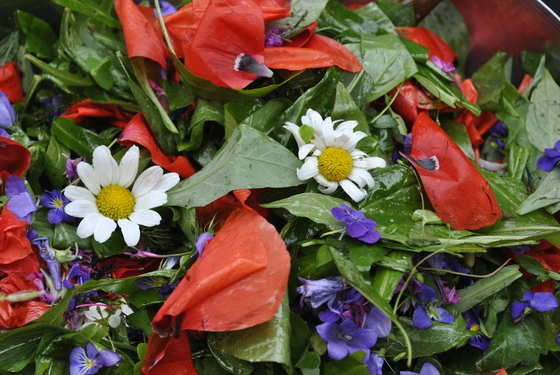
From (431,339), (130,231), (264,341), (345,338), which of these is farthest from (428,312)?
(130,231)

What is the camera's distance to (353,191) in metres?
0.71

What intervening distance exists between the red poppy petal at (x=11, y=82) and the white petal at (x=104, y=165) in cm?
34

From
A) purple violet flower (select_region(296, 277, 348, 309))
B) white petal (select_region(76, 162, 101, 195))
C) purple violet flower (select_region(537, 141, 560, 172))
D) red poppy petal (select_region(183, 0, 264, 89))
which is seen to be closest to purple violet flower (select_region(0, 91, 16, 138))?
white petal (select_region(76, 162, 101, 195))

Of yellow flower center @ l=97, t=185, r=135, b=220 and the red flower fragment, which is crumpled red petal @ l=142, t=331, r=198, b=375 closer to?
yellow flower center @ l=97, t=185, r=135, b=220

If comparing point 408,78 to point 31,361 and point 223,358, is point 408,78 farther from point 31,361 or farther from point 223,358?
point 31,361

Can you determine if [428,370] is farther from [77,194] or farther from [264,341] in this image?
[77,194]

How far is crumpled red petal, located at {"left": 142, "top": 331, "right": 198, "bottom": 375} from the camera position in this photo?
666 mm

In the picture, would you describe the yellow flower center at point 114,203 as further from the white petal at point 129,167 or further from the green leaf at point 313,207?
the green leaf at point 313,207

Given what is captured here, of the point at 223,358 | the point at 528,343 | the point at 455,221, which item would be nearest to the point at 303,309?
the point at 223,358

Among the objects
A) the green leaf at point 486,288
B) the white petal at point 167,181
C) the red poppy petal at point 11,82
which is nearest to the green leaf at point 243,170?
the white petal at point 167,181

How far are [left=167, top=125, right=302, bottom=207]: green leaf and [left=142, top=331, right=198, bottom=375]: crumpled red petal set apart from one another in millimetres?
202

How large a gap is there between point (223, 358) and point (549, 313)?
56 cm

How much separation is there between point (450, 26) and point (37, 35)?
90 cm

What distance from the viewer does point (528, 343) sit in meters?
0.78
